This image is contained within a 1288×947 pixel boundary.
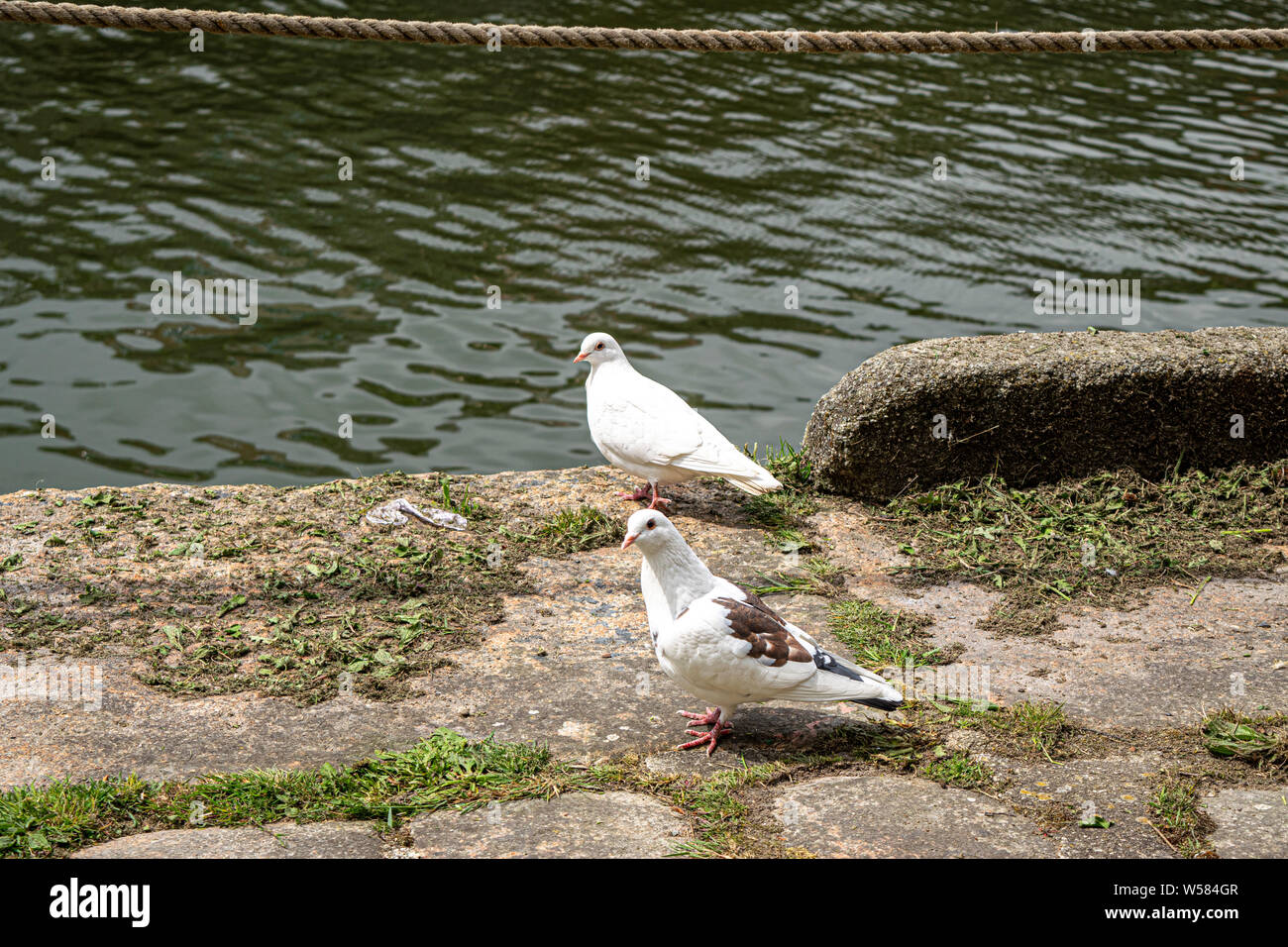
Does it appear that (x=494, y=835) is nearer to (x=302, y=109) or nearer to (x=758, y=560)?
(x=758, y=560)

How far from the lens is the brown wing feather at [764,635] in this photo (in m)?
4.07

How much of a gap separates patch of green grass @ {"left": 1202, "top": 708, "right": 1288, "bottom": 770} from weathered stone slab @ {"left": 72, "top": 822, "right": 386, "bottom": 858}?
2.84m

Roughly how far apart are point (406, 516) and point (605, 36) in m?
2.55

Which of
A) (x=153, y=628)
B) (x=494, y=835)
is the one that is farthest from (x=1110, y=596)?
(x=153, y=628)

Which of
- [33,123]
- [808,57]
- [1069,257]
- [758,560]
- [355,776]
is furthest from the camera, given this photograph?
[808,57]

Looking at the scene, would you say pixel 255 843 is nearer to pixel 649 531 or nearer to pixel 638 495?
pixel 649 531

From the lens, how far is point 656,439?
233 inches

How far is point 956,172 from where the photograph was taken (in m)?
12.9

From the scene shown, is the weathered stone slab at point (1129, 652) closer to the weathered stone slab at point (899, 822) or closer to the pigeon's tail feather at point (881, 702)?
the pigeon's tail feather at point (881, 702)

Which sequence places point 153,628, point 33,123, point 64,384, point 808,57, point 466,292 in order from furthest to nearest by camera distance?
point 808,57 < point 33,123 < point 466,292 < point 64,384 < point 153,628

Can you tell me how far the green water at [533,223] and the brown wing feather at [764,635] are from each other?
4468 millimetres

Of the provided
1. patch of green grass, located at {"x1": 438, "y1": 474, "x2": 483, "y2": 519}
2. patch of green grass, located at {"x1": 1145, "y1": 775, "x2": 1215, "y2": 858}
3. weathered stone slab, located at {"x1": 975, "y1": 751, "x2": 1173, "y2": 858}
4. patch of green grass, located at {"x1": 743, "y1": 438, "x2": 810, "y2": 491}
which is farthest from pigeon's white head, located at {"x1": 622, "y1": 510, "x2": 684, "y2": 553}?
patch of green grass, located at {"x1": 743, "y1": 438, "x2": 810, "y2": 491}

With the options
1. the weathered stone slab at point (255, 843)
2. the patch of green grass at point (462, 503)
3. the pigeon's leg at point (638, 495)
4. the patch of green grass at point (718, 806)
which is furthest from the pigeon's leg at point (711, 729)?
the patch of green grass at point (462, 503)

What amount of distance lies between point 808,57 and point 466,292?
8284mm
